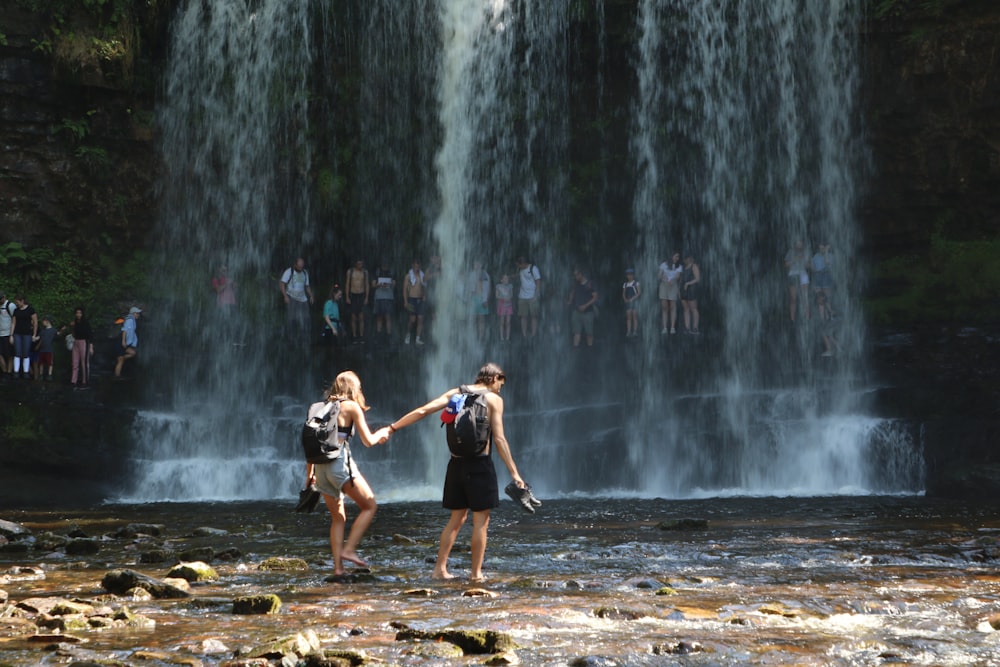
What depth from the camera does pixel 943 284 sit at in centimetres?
2372

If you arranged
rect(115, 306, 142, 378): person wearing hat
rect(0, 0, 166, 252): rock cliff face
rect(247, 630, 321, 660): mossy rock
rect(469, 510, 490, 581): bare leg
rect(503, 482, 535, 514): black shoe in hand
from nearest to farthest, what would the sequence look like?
rect(247, 630, 321, 660): mossy rock, rect(503, 482, 535, 514): black shoe in hand, rect(469, 510, 490, 581): bare leg, rect(115, 306, 142, 378): person wearing hat, rect(0, 0, 166, 252): rock cliff face

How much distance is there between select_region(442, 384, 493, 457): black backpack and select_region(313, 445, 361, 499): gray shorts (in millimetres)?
970

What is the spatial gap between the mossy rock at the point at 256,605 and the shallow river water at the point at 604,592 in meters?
0.07

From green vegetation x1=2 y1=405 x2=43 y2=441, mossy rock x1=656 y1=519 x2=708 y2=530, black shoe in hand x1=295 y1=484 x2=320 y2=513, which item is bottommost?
mossy rock x1=656 y1=519 x2=708 y2=530

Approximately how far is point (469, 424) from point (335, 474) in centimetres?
128

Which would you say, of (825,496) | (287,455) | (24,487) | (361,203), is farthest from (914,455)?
(24,487)

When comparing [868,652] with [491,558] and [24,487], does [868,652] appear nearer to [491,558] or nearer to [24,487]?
[491,558]

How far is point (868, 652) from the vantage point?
613 centimetres

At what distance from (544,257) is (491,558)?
15.5 metres

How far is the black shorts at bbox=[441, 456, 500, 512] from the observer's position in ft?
27.8

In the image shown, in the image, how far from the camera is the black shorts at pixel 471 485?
27.8ft

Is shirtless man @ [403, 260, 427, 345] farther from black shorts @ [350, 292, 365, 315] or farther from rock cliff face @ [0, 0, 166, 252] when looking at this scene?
rock cliff face @ [0, 0, 166, 252]

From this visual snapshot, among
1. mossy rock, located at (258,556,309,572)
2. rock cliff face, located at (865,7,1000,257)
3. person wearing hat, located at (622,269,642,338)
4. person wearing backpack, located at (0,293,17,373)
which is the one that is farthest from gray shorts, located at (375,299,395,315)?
mossy rock, located at (258,556,309,572)

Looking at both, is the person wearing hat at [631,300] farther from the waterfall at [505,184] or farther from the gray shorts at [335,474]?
the gray shorts at [335,474]
